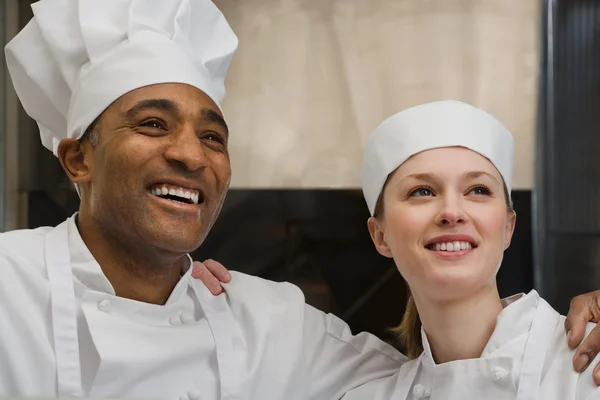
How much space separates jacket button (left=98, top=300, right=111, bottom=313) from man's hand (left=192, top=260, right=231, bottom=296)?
295mm

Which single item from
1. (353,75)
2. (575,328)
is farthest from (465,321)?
(353,75)

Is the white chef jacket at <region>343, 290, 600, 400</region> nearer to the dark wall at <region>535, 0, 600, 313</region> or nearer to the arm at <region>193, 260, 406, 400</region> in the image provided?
the arm at <region>193, 260, 406, 400</region>

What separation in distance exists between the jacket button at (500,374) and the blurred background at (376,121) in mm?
1013

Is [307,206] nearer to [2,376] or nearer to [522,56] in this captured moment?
[522,56]

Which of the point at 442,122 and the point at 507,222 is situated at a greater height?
the point at 442,122

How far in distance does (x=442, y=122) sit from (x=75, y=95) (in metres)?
0.83

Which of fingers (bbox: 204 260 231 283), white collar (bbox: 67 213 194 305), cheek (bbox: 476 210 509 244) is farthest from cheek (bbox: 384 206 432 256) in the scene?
white collar (bbox: 67 213 194 305)

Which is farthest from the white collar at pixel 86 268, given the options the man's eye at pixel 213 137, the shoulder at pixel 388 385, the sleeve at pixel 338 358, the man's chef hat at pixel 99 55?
the shoulder at pixel 388 385

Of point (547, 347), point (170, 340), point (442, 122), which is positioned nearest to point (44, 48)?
point (170, 340)

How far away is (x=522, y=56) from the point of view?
2.37 meters

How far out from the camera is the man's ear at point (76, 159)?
5.08 ft

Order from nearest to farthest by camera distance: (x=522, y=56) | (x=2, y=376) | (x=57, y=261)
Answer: (x=2, y=376), (x=57, y=261), (x=522, y=56)

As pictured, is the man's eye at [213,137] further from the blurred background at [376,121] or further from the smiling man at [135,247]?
the blurred background at [376,121]

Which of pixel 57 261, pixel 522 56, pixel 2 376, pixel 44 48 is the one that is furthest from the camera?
pixel 522 56
